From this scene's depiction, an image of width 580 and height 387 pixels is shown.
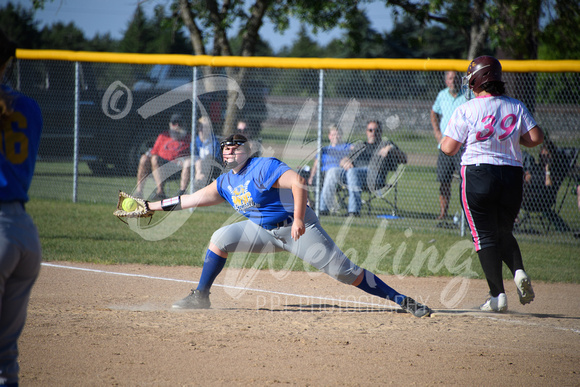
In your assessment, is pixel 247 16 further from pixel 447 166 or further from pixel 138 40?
pixel 138 40

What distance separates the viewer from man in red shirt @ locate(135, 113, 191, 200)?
9656 millimetres

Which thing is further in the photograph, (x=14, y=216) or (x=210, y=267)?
(x=210, y=267)

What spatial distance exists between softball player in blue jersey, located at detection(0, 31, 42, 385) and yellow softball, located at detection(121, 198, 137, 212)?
232cm

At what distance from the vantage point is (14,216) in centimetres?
209

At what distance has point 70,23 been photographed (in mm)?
37000

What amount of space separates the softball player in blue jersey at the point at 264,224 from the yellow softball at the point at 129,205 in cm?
16

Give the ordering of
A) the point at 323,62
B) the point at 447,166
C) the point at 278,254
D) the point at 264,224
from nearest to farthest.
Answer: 1. the point at 264,224
2. the point at 278,254
3. the point at 447,166
4. the point at 323,62

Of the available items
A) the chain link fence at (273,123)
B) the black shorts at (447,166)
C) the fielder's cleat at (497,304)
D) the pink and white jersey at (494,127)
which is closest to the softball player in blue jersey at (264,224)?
the fielder's cleat at (497,304)

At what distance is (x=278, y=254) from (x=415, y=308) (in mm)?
2844

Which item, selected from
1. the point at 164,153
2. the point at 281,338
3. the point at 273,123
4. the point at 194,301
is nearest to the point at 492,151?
the point at 281,338

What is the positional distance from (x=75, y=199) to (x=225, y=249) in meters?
6.48

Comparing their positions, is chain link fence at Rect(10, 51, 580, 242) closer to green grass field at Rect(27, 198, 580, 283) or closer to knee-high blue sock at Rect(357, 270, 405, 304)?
green grass field at Rect(27, 198, 580, 283)

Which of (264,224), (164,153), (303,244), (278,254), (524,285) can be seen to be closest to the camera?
(524,285)

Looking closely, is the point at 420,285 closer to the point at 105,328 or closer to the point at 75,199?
the point at 105,328
